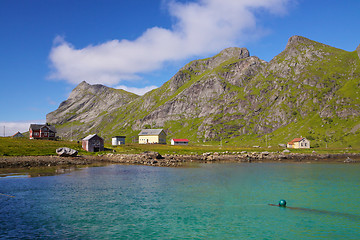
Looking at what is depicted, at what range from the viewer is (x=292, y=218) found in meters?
30.5

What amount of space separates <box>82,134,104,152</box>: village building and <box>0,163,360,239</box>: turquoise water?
59488mm

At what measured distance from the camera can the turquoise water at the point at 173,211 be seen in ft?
83.2

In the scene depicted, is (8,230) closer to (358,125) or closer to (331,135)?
(331,135)

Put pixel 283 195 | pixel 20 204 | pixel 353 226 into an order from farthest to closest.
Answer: pixel 283 195, pixel 20 204, pixel 353 226

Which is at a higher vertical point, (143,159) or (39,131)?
(39,131)

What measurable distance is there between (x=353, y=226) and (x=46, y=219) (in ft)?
111

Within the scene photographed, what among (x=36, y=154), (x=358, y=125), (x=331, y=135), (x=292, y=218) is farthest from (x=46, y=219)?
(x=358, y=125)

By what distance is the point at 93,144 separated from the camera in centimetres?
11250

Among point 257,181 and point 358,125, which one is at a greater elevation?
point 358,125

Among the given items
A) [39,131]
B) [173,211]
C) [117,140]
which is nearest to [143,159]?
[173,211]

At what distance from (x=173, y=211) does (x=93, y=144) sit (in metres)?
88.1

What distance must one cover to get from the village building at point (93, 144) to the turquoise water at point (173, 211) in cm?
5949

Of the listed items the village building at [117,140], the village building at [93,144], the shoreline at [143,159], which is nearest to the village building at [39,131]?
the village building at [117,140]

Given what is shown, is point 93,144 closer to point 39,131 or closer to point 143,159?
point 143,159
